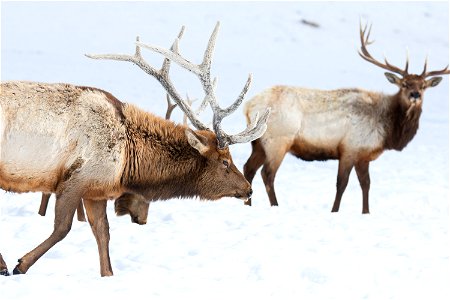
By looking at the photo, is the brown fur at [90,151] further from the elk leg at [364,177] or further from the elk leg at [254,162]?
the elk leg at [364,177]

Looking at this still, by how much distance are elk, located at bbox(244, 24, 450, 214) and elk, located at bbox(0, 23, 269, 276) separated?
14.7 ft

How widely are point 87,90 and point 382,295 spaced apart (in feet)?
8.84

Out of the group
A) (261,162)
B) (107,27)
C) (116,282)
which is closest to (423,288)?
(116,282)

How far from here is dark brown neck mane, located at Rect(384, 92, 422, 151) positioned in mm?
11375

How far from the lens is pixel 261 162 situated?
36.4ft

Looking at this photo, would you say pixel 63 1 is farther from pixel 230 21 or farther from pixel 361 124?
pixel 361 124

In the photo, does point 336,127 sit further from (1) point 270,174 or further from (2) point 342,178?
(1) point 270,174

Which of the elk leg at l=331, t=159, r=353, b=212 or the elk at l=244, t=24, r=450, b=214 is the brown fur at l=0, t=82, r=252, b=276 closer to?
the elk at l=244, t=24, r=450, b=214

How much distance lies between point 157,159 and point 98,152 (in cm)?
57

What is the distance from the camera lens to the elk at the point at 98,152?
555 centimetres

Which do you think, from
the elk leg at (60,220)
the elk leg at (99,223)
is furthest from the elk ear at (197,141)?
the elk leg at (60,220)

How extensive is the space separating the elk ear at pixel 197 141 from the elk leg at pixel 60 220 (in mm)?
995

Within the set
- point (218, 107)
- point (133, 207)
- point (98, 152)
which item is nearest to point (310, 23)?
point (133, 207)

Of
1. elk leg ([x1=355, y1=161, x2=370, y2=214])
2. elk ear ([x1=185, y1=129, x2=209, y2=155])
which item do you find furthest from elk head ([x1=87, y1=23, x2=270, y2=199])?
elk leg ([x1=355, y1=161, x2=370, y2=214])
